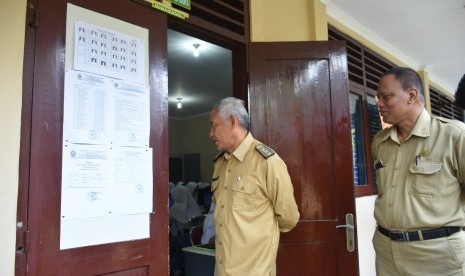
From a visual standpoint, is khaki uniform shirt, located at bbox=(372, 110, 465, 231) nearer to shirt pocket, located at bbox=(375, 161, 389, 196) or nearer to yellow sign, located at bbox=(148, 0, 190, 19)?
shirt pocket, located at bbox=(375, 161, 389, 196)

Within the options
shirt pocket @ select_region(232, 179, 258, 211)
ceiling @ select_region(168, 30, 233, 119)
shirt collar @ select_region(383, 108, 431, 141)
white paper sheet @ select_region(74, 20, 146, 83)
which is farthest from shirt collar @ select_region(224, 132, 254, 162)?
ceiling @ select_region(168, 30, 233, 119)

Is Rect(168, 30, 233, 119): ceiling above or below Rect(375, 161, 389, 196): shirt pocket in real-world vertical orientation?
above

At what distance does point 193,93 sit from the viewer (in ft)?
23.1

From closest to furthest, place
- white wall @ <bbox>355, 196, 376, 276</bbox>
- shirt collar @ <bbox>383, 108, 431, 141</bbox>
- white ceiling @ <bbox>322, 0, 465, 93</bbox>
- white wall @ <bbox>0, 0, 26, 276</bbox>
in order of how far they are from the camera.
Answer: white wall @ <bbox>0, 0, 26, 276</bbox> → shirt collar @ <bbox>383, 108, 431, 141</bbox> → white wall @ <bbox>355, 196, 376, 276</bbox> → white ceiling @ <bbox>322, 0, 465, 93</bbox>

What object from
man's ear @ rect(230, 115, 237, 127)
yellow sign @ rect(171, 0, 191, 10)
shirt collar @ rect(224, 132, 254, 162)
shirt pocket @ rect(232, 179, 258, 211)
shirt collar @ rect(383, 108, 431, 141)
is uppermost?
yellow sign @ rect(171, 0, 191, 10)

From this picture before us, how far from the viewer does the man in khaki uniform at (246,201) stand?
170 centimetres

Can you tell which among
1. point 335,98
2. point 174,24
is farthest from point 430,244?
point 174,24

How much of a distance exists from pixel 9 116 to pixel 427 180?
1.72m

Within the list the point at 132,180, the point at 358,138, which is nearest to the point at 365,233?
the point at 358,138

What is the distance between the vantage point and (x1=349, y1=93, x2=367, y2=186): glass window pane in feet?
12.3

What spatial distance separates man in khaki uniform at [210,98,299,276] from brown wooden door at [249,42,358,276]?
47cm

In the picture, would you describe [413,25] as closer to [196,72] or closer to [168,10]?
[196,72]

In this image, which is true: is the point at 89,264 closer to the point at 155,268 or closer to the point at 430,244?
the point at 155,268

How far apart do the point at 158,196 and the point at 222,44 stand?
1152 mm
